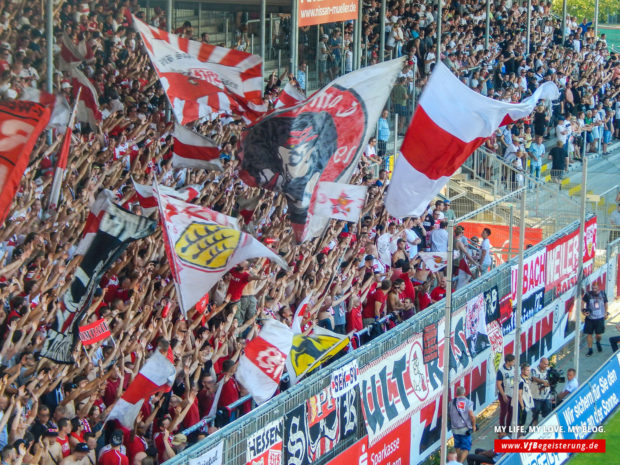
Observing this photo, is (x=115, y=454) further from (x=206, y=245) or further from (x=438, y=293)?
(x=438, y=293)

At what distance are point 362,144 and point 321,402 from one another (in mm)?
3080

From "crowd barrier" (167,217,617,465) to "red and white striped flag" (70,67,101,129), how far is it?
17.2 feet

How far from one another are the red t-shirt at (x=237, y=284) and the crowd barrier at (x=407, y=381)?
1658 mm

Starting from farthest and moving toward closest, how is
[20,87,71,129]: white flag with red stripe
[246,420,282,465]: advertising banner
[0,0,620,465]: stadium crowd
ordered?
1. [20,87,71,129]: white flag with red stripe
2. [246,420,282,465]: advertising banner
3. [0,0,620,465]: stadium crowd

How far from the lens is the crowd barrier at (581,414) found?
626 inches

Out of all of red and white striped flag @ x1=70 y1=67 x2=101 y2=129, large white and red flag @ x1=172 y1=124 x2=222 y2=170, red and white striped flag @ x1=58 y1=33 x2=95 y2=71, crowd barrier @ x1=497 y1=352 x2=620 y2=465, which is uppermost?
red and white striped flag @ x1=58 y1=33 x2=95 y2=71

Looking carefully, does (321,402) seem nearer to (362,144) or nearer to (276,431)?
(276,431)

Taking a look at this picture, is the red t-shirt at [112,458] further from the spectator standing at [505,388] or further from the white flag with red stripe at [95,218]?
the spectator standing at [505,388]

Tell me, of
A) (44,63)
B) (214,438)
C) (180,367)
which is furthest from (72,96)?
(214,438)

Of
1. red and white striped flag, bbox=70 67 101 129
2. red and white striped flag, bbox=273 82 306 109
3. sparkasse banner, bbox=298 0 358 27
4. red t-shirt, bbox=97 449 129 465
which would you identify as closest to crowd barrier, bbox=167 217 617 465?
red t-shirt, bbox=97 449 129 465

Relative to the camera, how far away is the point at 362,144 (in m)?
14.1

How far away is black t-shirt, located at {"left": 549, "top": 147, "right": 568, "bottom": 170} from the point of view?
96.0ft

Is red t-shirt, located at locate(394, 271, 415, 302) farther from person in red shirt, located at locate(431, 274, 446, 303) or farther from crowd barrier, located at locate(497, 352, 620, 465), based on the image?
crowd barrier, located at locate(497, 352, 620, 465)

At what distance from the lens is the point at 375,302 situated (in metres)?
16.9
